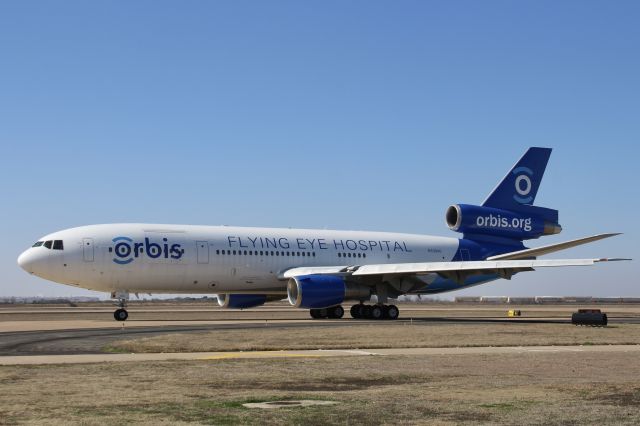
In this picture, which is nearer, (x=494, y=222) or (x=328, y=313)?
(x=328, y=313)

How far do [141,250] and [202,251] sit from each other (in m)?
3.21

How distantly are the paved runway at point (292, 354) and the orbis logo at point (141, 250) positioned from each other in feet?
65.1

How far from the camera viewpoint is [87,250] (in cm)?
3916

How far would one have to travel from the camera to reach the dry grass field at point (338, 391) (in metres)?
10.8

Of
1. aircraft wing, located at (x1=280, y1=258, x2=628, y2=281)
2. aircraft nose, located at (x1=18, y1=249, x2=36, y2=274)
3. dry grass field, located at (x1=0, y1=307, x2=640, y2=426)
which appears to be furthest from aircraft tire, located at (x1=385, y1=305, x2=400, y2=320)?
dry grass field, located at (x1=0, y1=307, x2=640, y2=426)

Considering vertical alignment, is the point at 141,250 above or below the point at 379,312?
above

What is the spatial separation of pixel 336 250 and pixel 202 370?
3042 centimetres

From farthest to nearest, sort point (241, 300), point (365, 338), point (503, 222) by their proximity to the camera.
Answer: point (503, 222), point (241, 300), point (365, 338)

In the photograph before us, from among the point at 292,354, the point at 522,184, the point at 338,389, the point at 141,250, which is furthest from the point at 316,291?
the point at 338,389

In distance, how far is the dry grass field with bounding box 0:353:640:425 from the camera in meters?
10.8

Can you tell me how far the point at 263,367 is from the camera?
17.3m

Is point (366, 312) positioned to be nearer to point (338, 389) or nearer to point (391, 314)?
point (391, 314)

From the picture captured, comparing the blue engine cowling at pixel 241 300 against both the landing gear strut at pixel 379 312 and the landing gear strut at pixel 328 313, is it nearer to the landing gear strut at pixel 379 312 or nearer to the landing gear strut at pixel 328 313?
the landing gear strut at pixel 328 313

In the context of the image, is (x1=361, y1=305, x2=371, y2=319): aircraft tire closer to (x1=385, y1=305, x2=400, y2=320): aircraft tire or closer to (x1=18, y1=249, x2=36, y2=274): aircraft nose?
→ (x1=385, y1=305, x2=400, y2=320): aircraft tire
